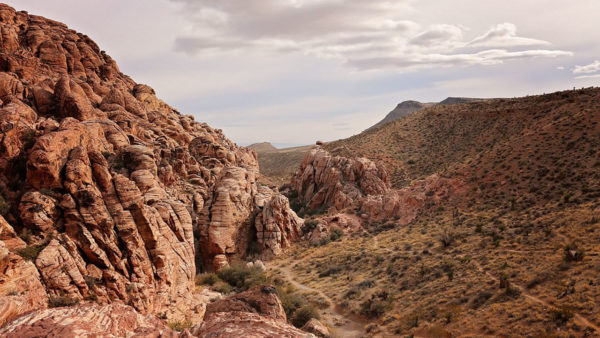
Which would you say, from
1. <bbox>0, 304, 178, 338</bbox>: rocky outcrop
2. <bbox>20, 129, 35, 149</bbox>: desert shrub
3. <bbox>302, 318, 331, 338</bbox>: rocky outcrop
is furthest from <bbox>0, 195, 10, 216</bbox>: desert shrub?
<bbox>302, 318, 331, 338</bbox>: rocky outcrop

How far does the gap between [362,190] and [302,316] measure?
118 ft

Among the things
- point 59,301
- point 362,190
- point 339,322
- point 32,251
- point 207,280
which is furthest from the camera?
point 362,190

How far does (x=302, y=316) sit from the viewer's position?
802 inches

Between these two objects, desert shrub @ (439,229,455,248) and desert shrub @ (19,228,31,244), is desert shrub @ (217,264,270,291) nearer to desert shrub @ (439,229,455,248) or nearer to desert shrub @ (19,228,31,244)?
desert shrub @ (19,228,31,244)

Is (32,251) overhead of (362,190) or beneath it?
overhead

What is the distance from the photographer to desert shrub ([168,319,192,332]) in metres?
16.9

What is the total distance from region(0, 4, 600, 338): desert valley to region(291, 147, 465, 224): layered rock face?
1.08 feet

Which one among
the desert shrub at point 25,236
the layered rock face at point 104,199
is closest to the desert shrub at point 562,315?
the layered rock face at point 104,199

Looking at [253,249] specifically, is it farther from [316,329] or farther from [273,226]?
[316,329]

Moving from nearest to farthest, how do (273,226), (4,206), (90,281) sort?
(90,281) < (4,206) < (273,226)

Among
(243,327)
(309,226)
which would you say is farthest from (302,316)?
(309,226)

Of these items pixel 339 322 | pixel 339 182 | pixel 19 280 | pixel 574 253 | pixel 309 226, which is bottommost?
pixel 339 322

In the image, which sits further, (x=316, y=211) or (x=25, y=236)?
(x=316, y=211)

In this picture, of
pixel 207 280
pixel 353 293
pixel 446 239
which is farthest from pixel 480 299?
pixel 207 280
